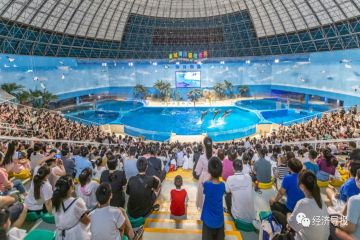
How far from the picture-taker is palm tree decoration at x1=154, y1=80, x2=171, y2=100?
4416 centimetres

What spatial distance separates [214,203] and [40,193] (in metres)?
3.35

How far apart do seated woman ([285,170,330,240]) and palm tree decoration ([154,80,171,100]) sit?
41.2m

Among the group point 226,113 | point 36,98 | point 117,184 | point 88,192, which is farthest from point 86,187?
point 226,113

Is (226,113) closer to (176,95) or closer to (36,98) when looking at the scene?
(176,95)

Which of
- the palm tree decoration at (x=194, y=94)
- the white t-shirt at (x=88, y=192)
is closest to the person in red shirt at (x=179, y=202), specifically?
the white t-shirt at (x=88, y=192)

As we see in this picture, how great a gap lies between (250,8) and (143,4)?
15292 mm

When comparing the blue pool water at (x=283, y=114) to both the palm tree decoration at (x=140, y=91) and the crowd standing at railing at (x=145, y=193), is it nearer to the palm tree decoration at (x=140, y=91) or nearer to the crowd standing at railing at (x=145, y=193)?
the palm tree decoration at (x=140, y=91)

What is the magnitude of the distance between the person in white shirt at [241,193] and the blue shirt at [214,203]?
741 mm

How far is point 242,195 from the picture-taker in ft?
16.0

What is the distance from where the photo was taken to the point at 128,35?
136 ft

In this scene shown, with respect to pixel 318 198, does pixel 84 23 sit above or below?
above

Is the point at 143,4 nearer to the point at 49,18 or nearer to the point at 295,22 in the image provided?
the point at 49,18

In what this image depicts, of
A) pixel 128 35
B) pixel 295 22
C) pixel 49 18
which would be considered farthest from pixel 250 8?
pixel 49 18

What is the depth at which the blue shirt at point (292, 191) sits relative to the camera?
4406 millimetres
